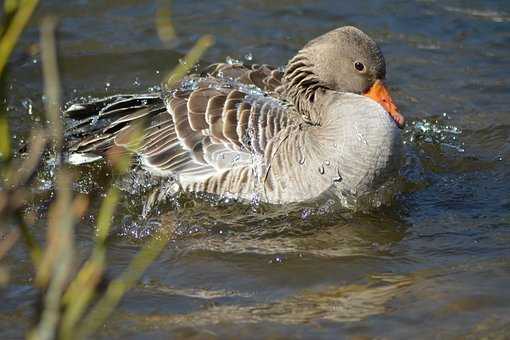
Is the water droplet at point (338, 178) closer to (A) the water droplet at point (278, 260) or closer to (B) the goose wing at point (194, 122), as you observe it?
(B) the goose wing at point (194, 122)

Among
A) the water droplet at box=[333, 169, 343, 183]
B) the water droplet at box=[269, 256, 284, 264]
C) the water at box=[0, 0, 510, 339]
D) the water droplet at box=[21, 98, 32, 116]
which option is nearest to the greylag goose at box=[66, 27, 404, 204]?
the water droplet at box=[333, 169, 343, 183]

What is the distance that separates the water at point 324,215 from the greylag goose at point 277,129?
27cm

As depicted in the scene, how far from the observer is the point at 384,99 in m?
8.13

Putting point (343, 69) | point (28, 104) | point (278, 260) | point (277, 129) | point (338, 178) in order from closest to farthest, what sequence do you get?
point (278, 260), point (338, 178), point (277, 129), point (343, 69), point (28, 104)

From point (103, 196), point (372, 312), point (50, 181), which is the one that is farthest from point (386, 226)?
point (50, 181)

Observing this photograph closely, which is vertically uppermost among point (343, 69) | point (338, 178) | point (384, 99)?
point (343, 69)

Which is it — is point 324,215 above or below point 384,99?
below

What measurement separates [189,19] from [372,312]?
7.20 meters

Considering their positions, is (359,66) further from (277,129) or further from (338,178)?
(338,178)

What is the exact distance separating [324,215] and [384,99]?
1.20 meters

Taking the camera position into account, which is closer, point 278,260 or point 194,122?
point 278,260

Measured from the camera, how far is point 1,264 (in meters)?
7.07

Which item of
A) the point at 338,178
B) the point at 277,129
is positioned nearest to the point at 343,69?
the point at 277,129

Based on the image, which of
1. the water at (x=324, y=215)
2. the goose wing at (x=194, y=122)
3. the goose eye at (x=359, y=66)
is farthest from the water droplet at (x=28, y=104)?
the goose eye at (x=359, y=66)
